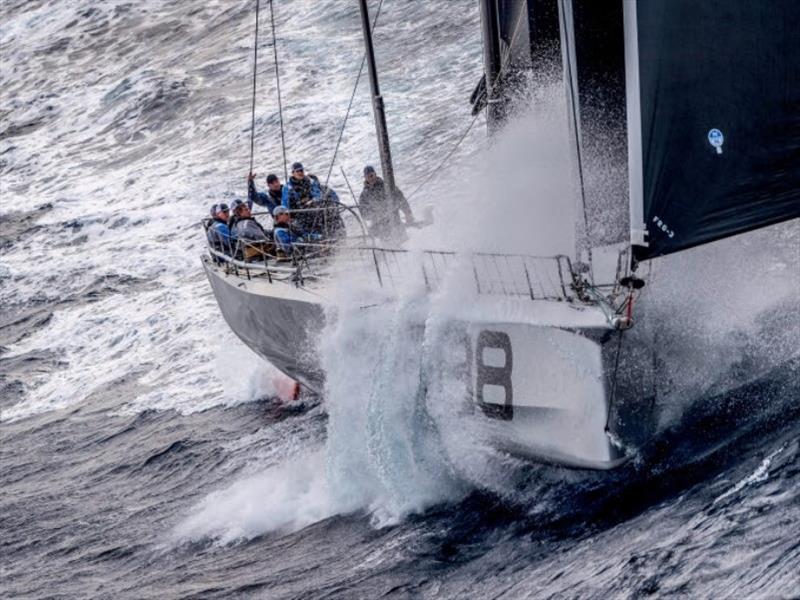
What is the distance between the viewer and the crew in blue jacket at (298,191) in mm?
13820

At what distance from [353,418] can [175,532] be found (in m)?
2.00

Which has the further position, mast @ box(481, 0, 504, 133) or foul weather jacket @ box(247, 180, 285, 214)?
foul weather jacket @ box(247, 180, 285, 214)

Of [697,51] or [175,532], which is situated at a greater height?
[697,51]

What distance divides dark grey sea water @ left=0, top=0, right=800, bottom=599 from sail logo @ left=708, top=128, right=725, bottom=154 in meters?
1.59

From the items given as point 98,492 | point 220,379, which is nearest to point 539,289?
point 98,492

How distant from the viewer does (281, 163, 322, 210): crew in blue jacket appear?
13820 mm

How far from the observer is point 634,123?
28.9 feet

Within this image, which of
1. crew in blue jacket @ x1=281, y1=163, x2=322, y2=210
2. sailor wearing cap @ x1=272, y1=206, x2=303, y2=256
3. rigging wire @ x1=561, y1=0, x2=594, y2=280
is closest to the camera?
rigging wire @ x1=561, y1=0, x2=594, y2=280

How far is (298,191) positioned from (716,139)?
6.01 metres

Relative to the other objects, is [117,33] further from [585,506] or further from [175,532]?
[585,506]

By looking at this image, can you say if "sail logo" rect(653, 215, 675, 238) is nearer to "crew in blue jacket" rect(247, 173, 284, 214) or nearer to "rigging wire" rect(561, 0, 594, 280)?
"rigging wire" rect(561, 0, 594, 280)

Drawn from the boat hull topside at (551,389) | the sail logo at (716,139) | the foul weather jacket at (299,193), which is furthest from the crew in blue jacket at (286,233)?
the sail logo at (716,139)

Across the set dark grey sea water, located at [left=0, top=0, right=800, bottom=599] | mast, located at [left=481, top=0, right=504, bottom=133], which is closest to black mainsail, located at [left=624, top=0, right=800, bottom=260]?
dark grey sea water, located at [left=0, top=0, right=800, bottom=599]

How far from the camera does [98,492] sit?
13805mm
